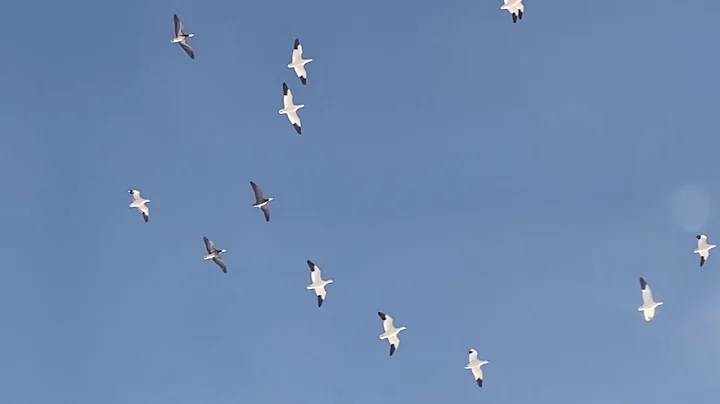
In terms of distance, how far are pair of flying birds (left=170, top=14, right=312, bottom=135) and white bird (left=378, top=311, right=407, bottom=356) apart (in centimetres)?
1563

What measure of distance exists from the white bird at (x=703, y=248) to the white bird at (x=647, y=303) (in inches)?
240

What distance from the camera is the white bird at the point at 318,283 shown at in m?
87.3

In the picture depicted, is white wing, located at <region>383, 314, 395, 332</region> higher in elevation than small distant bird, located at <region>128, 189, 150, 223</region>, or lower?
lower

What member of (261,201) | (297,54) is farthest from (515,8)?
(261,201)

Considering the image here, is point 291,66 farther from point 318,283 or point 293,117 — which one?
point 318,283

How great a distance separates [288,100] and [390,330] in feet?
63.5

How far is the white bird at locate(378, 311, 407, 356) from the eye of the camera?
285ft

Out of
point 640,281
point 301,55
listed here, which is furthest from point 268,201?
point 640,281

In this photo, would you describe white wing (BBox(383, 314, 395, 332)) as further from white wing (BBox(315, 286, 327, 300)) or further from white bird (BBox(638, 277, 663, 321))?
white bird (BBox(638, 277, 663, 321))

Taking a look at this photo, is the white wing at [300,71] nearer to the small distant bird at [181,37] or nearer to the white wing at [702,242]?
the small distant bird at [181,37]

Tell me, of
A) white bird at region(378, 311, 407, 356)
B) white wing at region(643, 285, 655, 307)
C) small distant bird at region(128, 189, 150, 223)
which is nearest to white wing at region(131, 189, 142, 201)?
small distant bird at region(128, 189, 150, 223)

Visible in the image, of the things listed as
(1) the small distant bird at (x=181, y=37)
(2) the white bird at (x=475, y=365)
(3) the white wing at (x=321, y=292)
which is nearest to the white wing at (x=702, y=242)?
(2) the white bird at (x=475, y=365)

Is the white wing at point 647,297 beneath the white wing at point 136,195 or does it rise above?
beneath

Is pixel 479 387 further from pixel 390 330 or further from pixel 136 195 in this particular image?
pixel 136 195
